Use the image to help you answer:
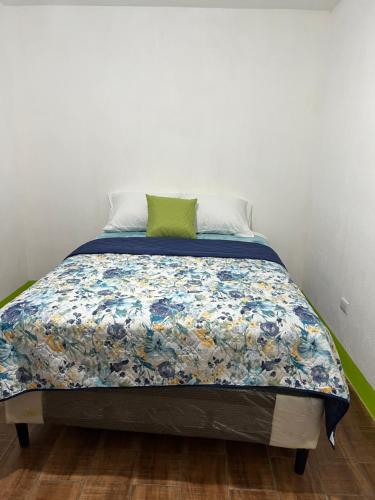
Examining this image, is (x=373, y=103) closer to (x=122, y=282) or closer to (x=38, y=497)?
(x=122, y=282)

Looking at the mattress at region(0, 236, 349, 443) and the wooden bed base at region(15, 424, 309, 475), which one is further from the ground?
the mattress at region(0, 236, 349, 443)

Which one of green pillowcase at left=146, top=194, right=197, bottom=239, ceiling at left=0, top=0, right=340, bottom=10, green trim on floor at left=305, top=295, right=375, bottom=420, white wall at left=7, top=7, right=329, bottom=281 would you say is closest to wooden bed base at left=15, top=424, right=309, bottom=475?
green trim on floor at left=305, top=295, right=375, bottom=420

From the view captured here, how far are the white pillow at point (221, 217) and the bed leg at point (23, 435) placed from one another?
1860mm

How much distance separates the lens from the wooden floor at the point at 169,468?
1.50 meters

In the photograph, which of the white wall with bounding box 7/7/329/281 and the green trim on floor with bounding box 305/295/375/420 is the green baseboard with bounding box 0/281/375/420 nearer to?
the green trim on floor with bounding box 305/295/375/420

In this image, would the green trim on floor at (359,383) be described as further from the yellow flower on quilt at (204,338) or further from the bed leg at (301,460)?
the yellow flower on quilt at (204,338)

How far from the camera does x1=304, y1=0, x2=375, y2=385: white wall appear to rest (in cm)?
214

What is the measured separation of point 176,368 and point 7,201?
7.85 feet

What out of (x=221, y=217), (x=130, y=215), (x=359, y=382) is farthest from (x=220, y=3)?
(x=359, y=382)

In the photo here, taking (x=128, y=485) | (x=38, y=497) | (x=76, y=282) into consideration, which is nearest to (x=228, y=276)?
(x=76, y=282)

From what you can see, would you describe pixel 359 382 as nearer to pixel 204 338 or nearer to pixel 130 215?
pixel 204 338

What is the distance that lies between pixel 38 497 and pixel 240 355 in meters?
1.00

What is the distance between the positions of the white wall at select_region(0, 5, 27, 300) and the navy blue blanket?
1.00 metres

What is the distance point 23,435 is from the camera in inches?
66.6
